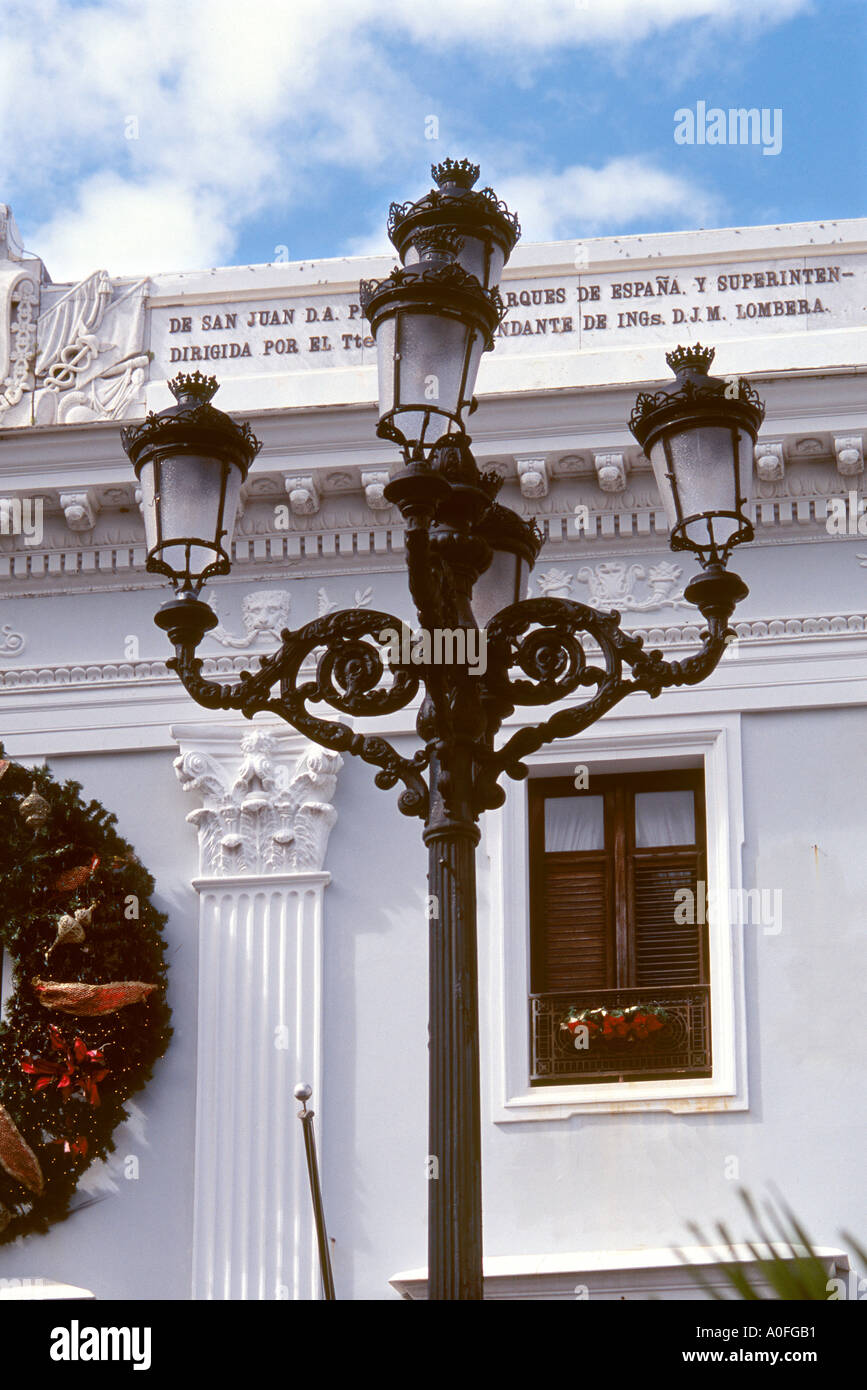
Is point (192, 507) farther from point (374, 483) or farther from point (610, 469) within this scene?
point (610, 469)

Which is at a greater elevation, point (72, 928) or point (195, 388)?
point (195, 388)

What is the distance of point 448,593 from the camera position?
7102 millimetres

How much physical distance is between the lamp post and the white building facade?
15.1ft

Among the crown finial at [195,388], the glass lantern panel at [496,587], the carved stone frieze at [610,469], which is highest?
the carved stone frieze at [610,469]

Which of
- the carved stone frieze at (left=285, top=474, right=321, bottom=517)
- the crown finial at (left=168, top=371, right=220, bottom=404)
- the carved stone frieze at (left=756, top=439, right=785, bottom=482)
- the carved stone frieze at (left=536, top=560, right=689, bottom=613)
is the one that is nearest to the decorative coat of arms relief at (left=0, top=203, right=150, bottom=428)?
the carved stone frieze at (left=285, top=474, right=321, bottom=517)

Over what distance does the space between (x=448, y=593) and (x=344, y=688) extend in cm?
45

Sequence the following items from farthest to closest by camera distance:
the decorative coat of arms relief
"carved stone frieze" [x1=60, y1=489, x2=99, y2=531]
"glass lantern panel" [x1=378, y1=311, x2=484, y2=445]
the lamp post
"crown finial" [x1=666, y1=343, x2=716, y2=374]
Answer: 1. the decorative coat of arms relief
2. "carved stone frieze" [x1=60, y1=489, x2=99, y2=531]
3. "crown finial" [x1=666, y1=343, x2=716, y2=374]
4. "glass lantern panel" [x1=378, y1=311, x2=484, y2=445]
5. the lamp post

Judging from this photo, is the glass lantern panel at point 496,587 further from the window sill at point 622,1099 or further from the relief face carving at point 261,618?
the relief face carving at point 261,618

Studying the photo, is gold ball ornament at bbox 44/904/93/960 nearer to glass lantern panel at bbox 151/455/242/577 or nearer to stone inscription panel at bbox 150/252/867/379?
stone inscription panel at bbox 150/252/867/379

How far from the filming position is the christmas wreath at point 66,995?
11.7 metres

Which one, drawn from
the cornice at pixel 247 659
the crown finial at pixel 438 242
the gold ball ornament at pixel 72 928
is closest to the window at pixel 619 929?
the cornice at pixel 247 659

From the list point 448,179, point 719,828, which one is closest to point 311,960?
point 719,828

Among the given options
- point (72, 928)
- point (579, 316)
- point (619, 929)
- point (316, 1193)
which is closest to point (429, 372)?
point (316, 1193)

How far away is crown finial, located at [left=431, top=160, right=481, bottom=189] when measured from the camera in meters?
8.21
